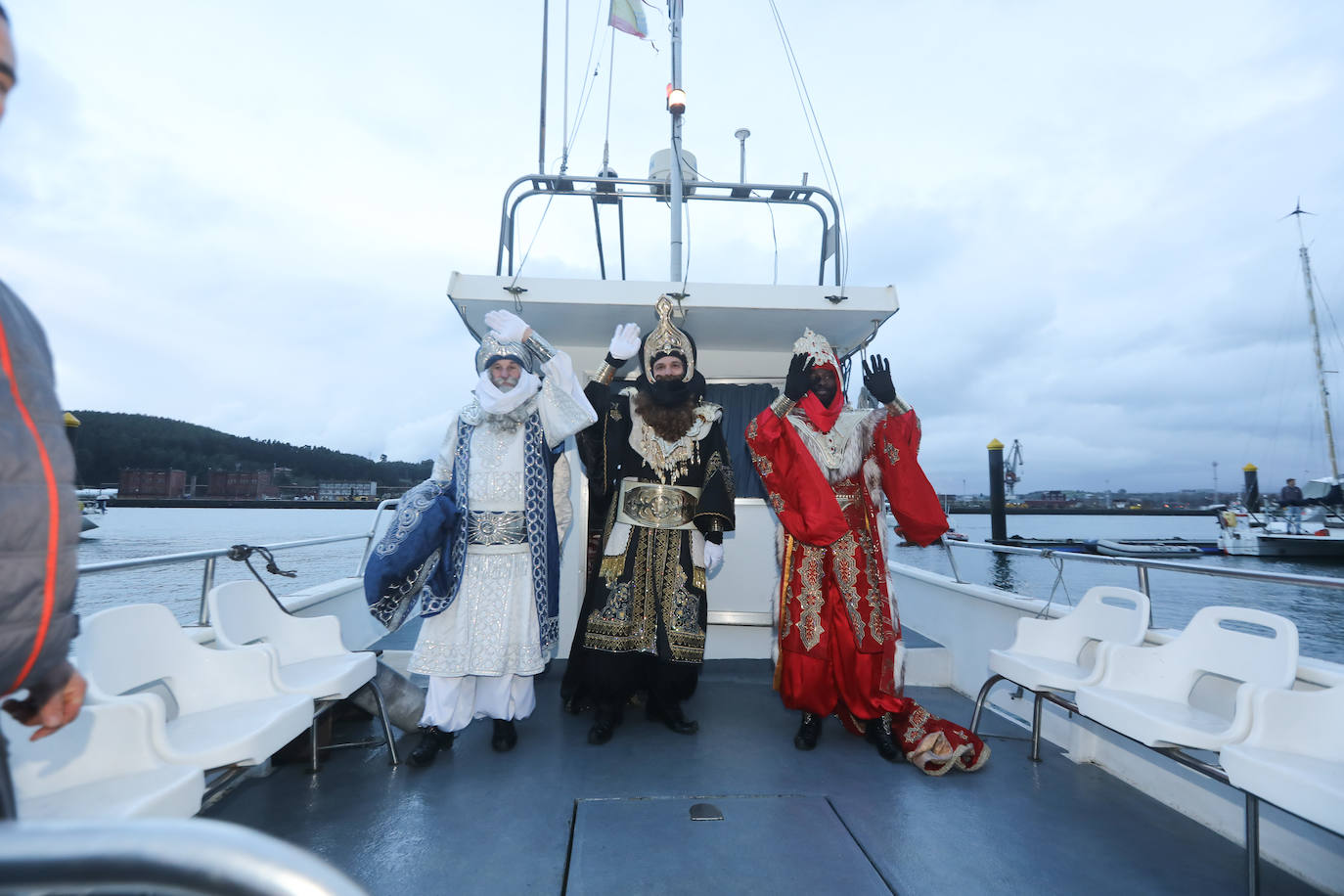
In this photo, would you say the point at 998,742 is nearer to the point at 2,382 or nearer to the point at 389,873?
the point at 389,873

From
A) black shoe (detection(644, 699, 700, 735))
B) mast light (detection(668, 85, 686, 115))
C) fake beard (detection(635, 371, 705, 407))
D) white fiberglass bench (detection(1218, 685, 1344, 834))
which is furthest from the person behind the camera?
mast light (detection(668, 85, 686, 115))

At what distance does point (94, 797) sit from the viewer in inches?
55.4

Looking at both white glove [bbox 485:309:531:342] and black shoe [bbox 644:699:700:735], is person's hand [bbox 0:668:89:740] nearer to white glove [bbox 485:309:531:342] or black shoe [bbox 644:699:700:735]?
white glove [bbox 485:309:531:342]

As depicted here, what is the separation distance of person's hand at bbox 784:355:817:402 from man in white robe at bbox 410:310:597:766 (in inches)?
35.3

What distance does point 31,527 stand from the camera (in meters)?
0.77

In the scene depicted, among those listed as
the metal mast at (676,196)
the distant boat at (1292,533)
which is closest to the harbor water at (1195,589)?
the distant boat at (1292,533)

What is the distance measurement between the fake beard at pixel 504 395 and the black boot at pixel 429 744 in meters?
1.35

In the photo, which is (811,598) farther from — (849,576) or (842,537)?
(842,537)

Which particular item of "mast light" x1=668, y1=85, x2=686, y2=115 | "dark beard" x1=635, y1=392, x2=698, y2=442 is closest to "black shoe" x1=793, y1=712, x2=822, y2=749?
"dark beard" x1=635, y1=392, x2=698, y2=442

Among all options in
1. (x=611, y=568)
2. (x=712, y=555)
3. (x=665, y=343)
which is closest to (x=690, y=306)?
(x=665, y=343)

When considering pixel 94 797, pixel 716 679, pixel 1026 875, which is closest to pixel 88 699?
pixel 94 797

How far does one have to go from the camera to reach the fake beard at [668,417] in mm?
3078

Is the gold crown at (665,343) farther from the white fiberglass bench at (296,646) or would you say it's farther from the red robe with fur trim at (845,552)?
the white fiberglass bench at (296,646)

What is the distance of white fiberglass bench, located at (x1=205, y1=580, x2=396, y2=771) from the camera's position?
89.2 inches
